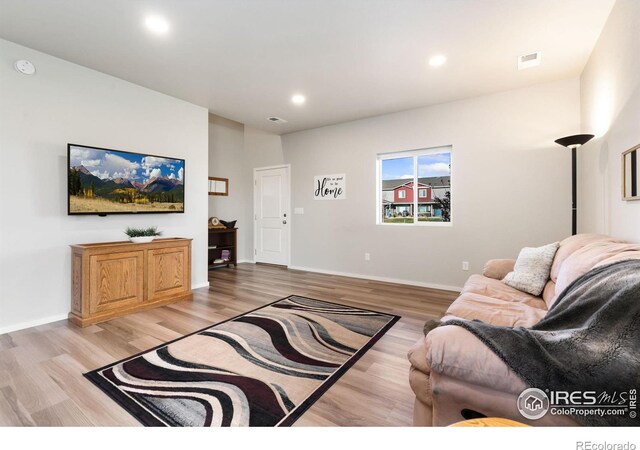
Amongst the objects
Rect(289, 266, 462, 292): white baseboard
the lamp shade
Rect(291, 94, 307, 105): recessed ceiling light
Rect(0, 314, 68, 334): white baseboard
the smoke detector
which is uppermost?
Rect(291, 94, 307, 105): recessed ceiling light

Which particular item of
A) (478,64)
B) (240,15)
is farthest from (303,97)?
(478,64)

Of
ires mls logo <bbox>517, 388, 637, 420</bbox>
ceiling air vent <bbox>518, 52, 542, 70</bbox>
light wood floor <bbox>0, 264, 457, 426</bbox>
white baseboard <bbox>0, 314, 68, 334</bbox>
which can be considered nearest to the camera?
ires mls logo <bbox>517, 388, 637, 420</bbox>

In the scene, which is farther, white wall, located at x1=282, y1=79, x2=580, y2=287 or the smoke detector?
white wall, located at x1=282, y1=79, x2=580, y2=287

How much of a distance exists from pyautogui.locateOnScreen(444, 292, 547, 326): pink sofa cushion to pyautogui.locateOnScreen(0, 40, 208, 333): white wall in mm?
3558

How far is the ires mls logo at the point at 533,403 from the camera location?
89cm

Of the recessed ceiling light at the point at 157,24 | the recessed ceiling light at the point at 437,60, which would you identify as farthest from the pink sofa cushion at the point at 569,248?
the recessed ceiling light at the point at 157,24

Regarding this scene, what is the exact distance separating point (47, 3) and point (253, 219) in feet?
14.4

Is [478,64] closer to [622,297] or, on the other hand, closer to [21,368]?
[622,297]

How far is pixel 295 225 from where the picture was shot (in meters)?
5.52

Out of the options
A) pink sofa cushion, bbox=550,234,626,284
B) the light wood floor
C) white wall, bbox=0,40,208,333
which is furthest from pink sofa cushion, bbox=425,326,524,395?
white wall, bbox=0,40,208,333

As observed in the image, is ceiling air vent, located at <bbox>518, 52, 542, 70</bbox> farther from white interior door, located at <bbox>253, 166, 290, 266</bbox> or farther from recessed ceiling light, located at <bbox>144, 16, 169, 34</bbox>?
white interior door, located at <bbox>253, 166, 290, 266</bbox>

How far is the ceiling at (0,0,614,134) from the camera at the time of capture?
7.14 ft

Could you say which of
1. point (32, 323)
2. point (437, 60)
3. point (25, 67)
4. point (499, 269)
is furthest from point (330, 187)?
point (32, 323)

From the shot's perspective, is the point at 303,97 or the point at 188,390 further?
the point at 303,97
